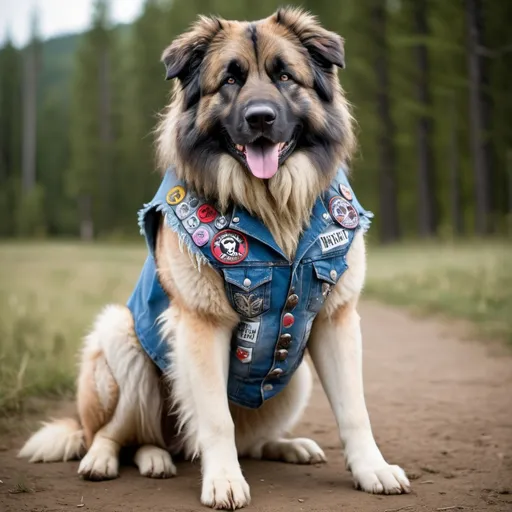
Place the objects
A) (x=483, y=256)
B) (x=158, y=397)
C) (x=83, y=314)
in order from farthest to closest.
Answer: (x=483, y=256) → (x=83, y=314) → (x=158, y=397)

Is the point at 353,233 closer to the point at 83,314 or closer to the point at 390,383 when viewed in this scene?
the point at 390,383

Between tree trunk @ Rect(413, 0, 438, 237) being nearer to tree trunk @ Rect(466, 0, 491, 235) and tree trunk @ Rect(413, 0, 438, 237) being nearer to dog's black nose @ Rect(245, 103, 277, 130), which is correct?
tree trunk @ Rect(466, 0, 491, 235)

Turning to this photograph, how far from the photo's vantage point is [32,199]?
33062 mm

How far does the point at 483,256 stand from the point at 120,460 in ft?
33.0

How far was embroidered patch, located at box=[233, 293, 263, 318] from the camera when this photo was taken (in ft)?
9.69

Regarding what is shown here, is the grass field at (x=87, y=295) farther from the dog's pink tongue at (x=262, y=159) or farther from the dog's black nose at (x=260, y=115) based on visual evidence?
the dog's black nose at (x=260, y=115)

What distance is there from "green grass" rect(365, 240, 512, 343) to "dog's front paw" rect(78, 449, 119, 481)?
14.8ft

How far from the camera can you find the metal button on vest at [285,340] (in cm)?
304

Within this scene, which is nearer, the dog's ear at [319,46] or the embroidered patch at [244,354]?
the embroidered patch at [244,354]

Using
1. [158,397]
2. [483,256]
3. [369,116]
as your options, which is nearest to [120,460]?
[158,397]

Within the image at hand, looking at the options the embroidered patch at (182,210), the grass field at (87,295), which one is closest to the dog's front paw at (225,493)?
the embroidered patch at (182,210)

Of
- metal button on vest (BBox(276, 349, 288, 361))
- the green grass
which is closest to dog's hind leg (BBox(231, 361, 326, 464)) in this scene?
metal button on vest (BBox(276, 349, 288, 361))

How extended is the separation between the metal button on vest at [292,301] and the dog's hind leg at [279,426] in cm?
72

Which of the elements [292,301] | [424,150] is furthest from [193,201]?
[424,150]
